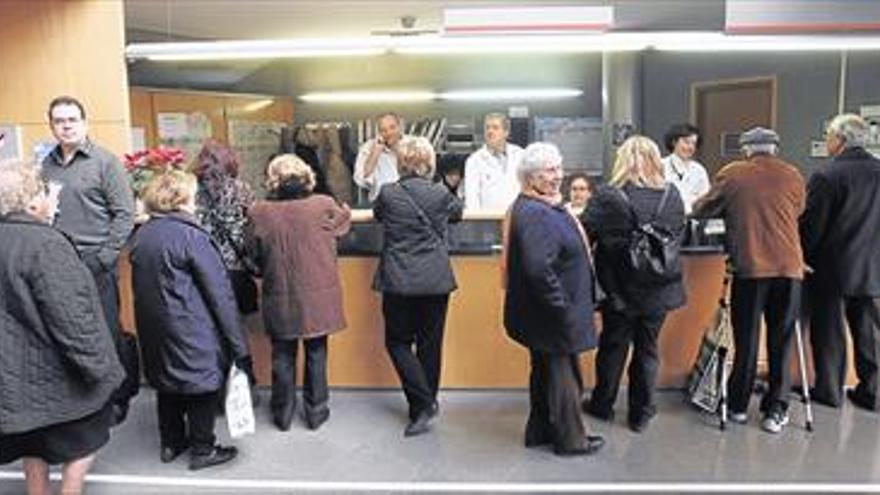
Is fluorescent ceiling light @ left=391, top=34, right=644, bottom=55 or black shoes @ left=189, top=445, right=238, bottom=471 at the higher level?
fluorescent ceiling light @ left=391, top=34, right=644, bottom=55

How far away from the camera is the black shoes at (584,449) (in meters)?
3.38

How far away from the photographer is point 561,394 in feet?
11.0

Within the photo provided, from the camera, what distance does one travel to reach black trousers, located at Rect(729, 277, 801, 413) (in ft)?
11.8

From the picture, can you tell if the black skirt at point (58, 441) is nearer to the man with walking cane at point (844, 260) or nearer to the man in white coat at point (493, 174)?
the man in white coat at point (493, 174)

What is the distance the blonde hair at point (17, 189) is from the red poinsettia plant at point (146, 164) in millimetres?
1408

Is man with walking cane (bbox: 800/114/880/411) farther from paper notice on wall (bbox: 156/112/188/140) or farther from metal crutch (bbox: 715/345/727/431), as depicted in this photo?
paper notice on wall (bbox: 156/112/188/140)

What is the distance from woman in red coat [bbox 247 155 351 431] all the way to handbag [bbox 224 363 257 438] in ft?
1.36

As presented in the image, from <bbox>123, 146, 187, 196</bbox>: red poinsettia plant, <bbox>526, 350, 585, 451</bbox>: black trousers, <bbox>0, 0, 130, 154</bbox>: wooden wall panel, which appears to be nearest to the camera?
<bbox>526, 350, 585, 451</bbox>: black trousers

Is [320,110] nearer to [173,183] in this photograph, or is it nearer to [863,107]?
[863,107]

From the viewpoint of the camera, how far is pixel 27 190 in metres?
2.48

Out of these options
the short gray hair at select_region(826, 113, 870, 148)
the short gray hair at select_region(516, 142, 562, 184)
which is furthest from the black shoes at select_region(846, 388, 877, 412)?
the short gray hair at select_region(516, 142, 562, 184)

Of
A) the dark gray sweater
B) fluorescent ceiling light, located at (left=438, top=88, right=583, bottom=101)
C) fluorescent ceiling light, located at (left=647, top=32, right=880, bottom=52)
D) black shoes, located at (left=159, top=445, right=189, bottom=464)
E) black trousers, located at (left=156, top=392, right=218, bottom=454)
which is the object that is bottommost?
black shoes, located at (left=159, top=445, right=189, bottom=464)

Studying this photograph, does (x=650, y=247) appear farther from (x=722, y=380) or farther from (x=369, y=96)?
(x=369, y=96)

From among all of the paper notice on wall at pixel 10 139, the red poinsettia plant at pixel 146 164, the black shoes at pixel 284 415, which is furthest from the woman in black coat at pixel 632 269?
the paper notice on wall at pixel 10 139
